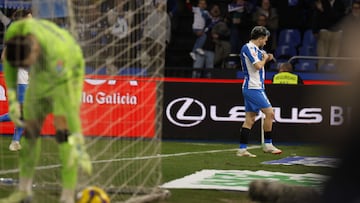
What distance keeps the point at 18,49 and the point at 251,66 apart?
761 centimetres

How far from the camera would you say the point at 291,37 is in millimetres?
22016

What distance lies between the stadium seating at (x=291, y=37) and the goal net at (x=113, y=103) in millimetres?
10881

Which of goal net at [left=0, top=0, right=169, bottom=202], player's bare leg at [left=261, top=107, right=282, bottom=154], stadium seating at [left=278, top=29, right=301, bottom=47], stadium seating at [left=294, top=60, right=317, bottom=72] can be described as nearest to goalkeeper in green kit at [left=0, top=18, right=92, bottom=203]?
goal net at [left=0, top=0, right=169, bottom=202]

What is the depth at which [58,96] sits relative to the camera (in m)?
7.32

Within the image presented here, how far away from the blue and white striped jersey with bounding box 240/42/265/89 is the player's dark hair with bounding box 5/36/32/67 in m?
7.42

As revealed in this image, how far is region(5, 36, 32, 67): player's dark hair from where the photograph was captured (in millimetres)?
7102

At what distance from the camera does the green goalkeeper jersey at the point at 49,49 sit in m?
7.20

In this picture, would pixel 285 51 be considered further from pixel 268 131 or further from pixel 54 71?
pixel 54 71

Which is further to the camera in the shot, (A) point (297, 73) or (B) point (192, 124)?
(A) point (297, 73)

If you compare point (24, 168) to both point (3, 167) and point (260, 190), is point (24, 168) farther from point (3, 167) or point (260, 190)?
point (3, 167)

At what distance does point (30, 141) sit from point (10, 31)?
102 cm

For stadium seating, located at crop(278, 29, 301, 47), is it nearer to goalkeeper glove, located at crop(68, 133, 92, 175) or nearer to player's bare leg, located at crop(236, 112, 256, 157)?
player's bare leg, located at crop(236, 112, 256, 157)

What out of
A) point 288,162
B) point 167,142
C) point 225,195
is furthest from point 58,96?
point 167,142

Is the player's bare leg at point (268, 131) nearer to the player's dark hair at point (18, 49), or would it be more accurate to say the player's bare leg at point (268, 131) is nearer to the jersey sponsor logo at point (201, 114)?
the jersey sponsor logo at point (201, 114)
